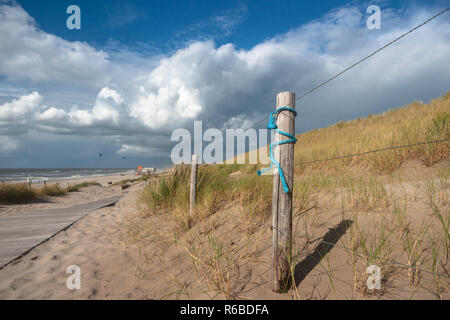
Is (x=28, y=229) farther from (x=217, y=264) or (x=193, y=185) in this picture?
(x=217, y=264)

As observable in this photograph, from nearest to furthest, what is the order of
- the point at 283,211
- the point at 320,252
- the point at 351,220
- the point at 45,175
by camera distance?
the point at 283,211 < the point at 320,252 < the point at 351,220 < the point at 45,175

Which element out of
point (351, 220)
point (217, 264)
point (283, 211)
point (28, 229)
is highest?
point (283, 211)

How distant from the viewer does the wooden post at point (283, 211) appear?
2025 mm

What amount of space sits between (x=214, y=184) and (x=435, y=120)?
583 centimetres

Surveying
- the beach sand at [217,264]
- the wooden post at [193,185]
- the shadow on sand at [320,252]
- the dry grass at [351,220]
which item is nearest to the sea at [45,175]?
A: the wooden post at [193,185]

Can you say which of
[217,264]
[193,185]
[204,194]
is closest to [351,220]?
[217,264]

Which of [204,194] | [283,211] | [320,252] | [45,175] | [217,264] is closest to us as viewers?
[283,211]

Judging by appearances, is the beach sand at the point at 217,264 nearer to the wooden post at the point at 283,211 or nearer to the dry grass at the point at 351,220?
the dry grass at the point at 351,220

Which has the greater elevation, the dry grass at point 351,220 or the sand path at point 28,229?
the dry grass at point 351,220

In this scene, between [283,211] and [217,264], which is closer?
[283,211]

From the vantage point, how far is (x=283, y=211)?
80.9 inches

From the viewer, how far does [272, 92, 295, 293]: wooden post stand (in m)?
2.03

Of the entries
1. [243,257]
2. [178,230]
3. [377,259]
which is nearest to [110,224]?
[178,230]

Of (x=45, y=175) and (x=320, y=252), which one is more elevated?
(x=320, y=252)
